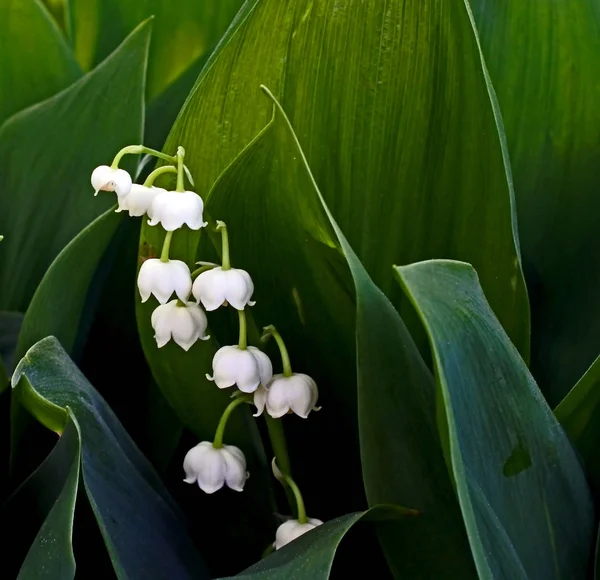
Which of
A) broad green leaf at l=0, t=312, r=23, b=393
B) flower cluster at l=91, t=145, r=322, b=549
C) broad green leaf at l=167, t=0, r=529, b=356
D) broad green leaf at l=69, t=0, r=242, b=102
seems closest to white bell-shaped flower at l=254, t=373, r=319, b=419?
flower cluster at l=91, t=145, r=322, b=549

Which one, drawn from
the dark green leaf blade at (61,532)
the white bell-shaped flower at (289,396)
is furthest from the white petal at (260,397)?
the dark green leaf blade at (61,532)

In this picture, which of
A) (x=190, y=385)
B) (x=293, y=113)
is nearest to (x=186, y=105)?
(x=293, y=113)

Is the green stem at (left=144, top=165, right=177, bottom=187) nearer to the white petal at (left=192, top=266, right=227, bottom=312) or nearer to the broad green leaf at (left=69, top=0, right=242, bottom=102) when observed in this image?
the white petal at (left=192, top=266, right=227, bottom=312)

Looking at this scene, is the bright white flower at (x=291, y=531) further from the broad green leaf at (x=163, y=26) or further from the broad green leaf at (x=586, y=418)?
the broad green leaf at (x=163, y=26)

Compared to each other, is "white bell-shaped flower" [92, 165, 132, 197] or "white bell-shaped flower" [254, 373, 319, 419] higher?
"white bell-shaped flower" [92, 165, 132, 197]

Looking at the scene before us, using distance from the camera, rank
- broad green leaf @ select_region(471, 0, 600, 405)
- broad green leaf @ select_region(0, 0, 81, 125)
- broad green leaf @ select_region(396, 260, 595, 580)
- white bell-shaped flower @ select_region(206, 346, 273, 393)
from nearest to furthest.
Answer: broad green leaf @ select_region(396, 260, 595, 580)
white bell-shaped flower @ select_region(206, 346, 273, 393)
broad green leaf @ select_region(471, 0, 600, 405)
broad green leaf @ select_region(0, 0, 81, 125)

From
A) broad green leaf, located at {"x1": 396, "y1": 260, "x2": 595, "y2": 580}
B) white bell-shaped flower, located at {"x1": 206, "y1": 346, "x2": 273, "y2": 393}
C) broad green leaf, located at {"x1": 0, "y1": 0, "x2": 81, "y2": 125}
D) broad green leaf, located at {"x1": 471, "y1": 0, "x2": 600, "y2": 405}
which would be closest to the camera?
broad green leaf, located at {"x1": 396, "y1": 260, "x2": 595, "y2": 580}
